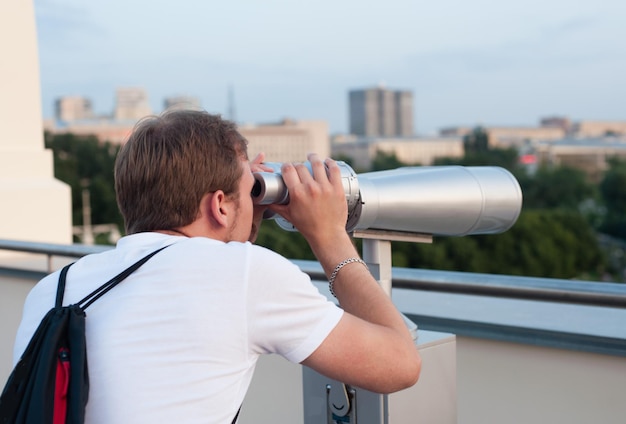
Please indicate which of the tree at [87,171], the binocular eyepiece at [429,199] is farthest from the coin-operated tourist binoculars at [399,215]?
the tree at [87,171]

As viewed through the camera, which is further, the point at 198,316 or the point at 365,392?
the point at 365,392

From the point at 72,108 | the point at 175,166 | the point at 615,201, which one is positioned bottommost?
the point at 615,201

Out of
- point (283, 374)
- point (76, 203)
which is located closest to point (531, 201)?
point (76, 203)

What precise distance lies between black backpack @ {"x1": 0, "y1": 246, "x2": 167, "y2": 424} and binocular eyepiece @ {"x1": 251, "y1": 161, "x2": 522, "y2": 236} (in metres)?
0.35

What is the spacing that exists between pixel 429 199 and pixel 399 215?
0.07 m

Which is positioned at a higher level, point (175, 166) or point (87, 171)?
point (175, 166)

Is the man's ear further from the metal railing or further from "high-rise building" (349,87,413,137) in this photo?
"high-rise building" (349,87,413,137)

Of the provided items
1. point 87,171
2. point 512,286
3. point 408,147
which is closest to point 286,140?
point 408,147

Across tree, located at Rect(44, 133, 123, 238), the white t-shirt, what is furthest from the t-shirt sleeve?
tree, located at Rect(44, 133, 123, 238)

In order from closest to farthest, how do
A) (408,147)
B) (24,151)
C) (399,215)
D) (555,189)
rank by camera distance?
(399,215) < (24,151) < (555,189) < (408,147)

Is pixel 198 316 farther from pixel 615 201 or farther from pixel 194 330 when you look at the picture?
pixel 615 201

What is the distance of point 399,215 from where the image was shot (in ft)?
4.73

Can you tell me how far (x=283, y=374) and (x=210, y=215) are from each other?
1110 millimetres

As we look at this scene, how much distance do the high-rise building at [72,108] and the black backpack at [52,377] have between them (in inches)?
4250
